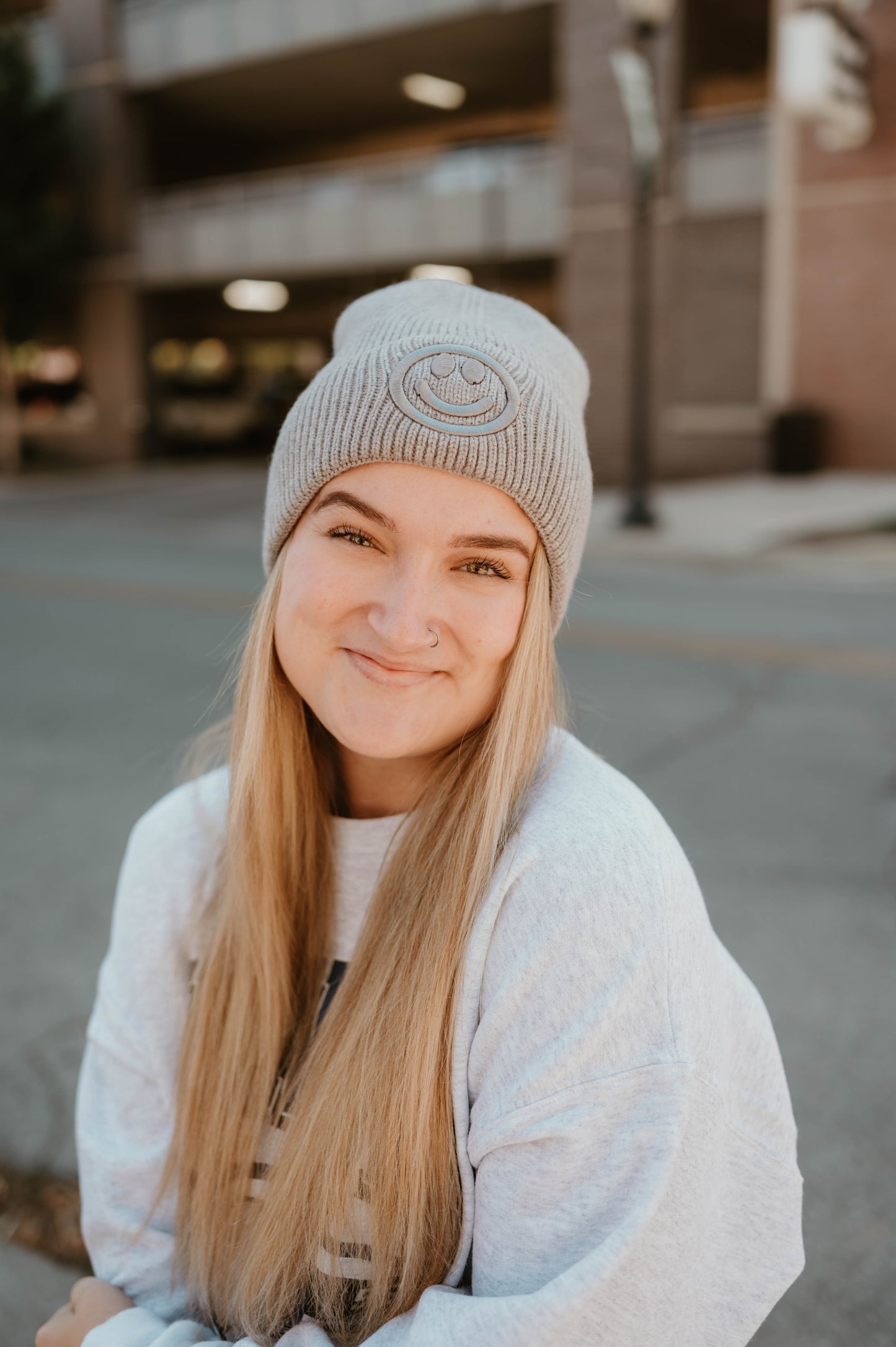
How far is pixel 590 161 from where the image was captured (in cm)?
1847

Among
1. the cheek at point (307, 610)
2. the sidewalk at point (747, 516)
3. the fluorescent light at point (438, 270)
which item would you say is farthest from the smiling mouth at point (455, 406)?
the fluorescent light at point (438, 270)

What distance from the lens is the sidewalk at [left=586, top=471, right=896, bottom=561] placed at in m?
11.0

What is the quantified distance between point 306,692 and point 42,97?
25.9m

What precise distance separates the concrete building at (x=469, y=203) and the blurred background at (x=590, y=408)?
0.07 metres

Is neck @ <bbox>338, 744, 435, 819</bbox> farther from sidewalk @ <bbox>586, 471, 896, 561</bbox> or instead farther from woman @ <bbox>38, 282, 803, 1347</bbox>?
sidewalk @ <bbox>586, 471, 896, 561</bbox>

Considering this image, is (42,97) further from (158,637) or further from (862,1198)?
(862,1198)

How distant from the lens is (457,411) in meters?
1.42

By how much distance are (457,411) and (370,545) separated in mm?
220

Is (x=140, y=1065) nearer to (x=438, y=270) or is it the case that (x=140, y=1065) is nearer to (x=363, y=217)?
(x=363, y=217)

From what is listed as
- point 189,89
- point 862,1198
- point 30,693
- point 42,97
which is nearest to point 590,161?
point 189,89

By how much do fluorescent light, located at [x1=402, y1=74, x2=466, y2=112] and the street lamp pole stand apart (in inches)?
477

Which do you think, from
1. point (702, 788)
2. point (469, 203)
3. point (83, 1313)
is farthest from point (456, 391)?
point (469, 203)

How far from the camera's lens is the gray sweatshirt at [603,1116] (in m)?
1.21

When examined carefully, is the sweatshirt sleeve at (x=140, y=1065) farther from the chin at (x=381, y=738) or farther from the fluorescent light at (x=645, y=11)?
the fluorescent light at (x=645, y=11)
